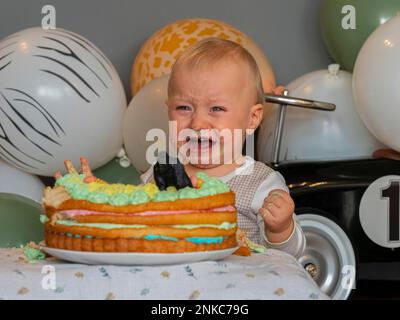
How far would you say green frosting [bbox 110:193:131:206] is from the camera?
3.19 feet

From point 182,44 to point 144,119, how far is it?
32cm

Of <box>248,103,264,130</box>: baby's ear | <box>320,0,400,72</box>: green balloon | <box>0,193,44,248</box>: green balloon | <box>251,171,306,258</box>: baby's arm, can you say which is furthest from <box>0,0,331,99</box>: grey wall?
<box>251,171,306,258</box>: baby's arm

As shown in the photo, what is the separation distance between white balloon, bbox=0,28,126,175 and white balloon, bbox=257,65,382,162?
53 cm

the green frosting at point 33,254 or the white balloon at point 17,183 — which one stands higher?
the green frosting at point 33,254

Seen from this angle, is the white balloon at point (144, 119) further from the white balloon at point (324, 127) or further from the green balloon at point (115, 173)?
the white balloon at point (324, 127)

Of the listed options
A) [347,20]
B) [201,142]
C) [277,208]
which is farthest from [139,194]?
[347,20]

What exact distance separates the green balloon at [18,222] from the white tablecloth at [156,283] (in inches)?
48.5

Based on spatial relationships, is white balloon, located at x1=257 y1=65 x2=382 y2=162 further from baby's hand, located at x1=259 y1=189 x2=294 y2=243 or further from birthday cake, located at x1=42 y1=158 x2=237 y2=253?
birthday cake, located at x1=42 y1=158 x2=237 y2=253

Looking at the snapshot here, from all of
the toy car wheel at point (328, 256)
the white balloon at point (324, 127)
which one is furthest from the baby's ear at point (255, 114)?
the white balloon at point (324, 127)

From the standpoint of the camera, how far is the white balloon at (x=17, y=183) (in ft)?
8.00

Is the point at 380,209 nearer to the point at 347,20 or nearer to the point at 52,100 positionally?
the point at 347,20

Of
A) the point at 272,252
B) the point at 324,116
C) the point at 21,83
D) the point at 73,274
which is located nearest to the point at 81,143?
the point at 21,83

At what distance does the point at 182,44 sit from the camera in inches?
101

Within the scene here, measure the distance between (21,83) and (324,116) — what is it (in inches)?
34.1
